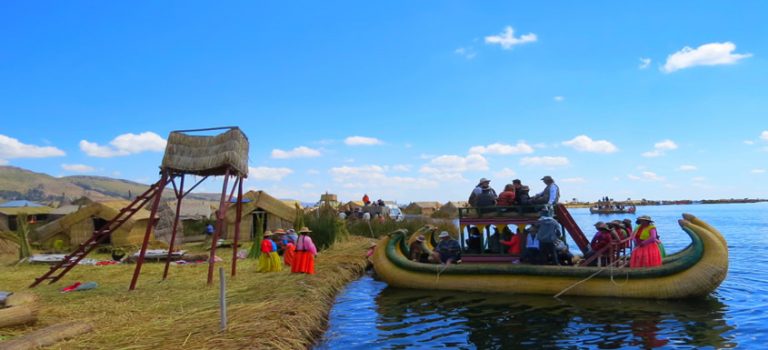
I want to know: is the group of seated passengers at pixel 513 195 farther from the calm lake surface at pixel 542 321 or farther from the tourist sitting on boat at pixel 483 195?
the calm lake surface at pixel 542 321

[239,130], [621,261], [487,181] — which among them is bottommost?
[621,261]

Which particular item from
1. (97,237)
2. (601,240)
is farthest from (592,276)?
(97,237)

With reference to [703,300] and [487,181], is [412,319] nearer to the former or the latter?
[487,181]

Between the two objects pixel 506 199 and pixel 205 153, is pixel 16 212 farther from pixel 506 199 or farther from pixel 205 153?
pixel 506 199

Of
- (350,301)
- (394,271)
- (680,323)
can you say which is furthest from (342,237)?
(680,323)

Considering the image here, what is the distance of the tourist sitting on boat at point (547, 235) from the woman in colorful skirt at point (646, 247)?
183cm

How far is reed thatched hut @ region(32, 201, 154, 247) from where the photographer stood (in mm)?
23562

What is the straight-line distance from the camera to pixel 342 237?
2383 cm

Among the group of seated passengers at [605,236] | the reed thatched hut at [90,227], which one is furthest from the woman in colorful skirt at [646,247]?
the reed thatched hut at [90,227]

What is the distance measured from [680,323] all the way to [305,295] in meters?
7.67

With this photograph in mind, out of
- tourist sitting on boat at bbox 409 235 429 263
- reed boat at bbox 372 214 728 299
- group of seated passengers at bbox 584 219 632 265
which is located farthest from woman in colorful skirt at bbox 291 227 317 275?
group of seated passengers at bbox 584 219 632 265

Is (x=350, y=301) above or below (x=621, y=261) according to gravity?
below

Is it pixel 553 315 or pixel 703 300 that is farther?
pixel 703 300

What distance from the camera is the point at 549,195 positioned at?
13.9 metres
